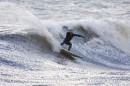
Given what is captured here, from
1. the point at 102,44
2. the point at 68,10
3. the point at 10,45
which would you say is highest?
the point at 10,45

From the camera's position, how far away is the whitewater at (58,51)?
12106mm

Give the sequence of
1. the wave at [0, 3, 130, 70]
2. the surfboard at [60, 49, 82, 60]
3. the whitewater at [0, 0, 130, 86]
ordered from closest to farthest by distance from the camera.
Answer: the whitewater at [0, 0, 130, 86], the surfboard at [60, 49, 82, 60], the wave at [0, 3, 130, 70]

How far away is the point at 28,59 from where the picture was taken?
1509cm

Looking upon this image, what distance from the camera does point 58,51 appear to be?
1914 cm

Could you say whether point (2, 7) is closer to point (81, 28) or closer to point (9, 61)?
point (81, 28)

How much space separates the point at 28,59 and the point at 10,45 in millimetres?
2212

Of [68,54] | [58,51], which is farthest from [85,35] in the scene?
[68,54]

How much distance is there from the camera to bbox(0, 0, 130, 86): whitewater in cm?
1211

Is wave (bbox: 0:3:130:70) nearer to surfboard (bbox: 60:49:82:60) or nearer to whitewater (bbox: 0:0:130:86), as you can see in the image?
whitewater (bbox: 0:0:130:86)

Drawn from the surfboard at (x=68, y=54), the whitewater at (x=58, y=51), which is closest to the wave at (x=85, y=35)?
the whitewater at (x=58, y=51)

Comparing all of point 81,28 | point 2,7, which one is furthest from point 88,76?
point 2,7

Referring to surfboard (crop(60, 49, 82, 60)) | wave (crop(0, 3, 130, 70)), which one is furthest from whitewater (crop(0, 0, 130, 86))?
surfboard (crop(60, 49, 82, 60))

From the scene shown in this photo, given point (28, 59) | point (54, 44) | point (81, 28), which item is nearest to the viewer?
point (28, 59)

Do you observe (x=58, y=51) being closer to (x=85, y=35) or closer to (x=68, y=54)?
(x=68, y=54)
